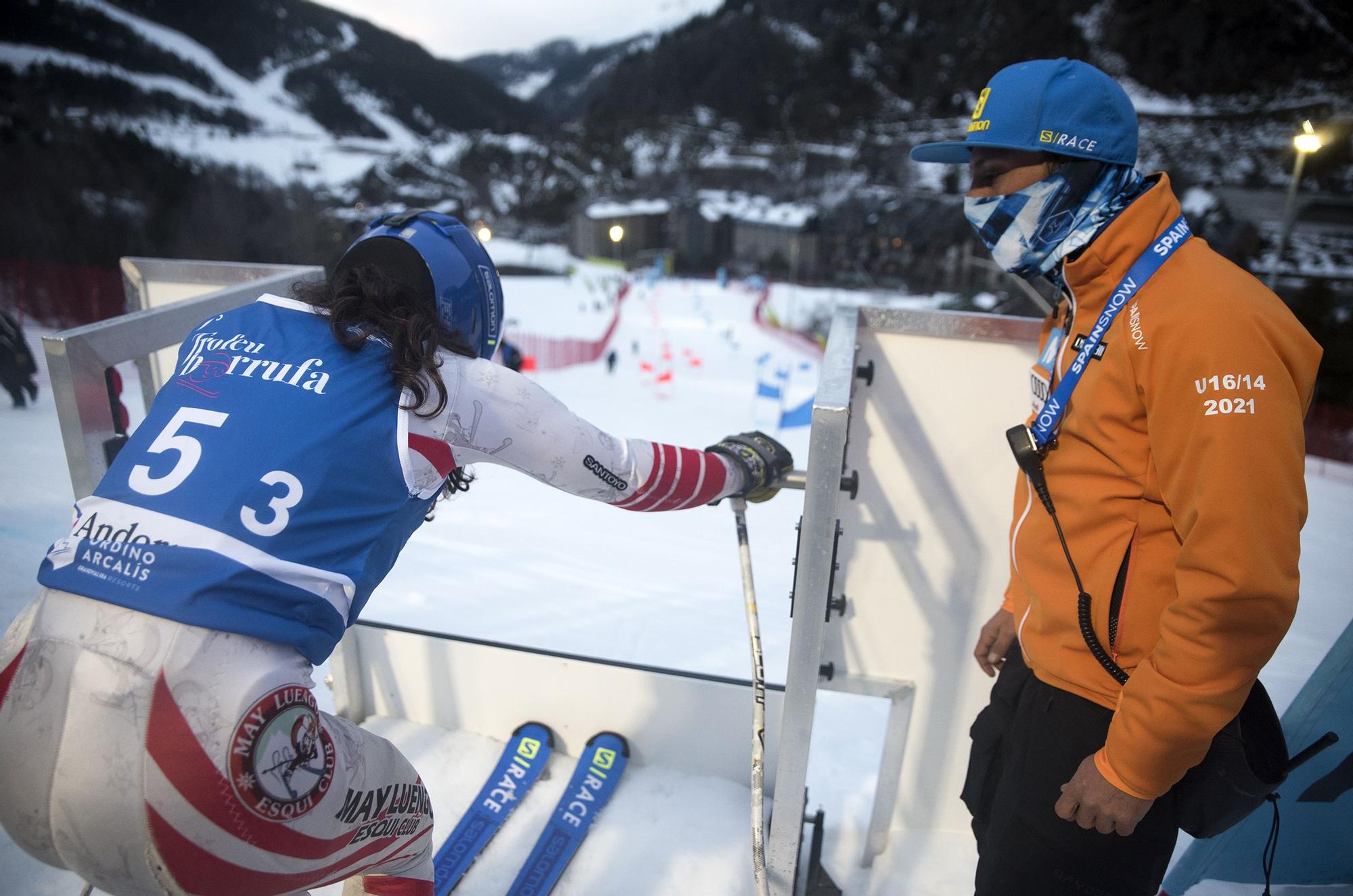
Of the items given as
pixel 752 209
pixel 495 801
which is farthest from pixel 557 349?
pixel 752 209

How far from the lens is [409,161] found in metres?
42.8

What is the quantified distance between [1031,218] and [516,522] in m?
4.79

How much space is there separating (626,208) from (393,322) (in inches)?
1807

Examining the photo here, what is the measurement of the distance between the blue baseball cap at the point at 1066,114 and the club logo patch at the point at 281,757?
1.58 meters

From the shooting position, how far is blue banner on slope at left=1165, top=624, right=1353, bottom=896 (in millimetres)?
1640

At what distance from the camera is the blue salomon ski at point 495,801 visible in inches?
84.4

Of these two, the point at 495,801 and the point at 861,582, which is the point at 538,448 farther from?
the point at 495,801

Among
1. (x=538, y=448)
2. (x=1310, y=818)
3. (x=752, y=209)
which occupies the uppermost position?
(x=752, y=209)

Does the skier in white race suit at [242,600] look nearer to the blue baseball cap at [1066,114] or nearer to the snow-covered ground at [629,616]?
the blue baseball cap at [1066,114]

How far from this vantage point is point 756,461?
1.73 meters

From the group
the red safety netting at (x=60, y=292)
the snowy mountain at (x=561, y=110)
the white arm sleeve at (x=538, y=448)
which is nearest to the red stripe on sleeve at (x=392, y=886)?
the white arm sleeve at (x=538, y=448)

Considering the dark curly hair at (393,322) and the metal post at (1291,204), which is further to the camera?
the metal post at (1291,204)

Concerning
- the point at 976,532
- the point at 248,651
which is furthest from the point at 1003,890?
the point at 248,651

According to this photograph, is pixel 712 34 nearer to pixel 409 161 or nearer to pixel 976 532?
pixel 409 161
